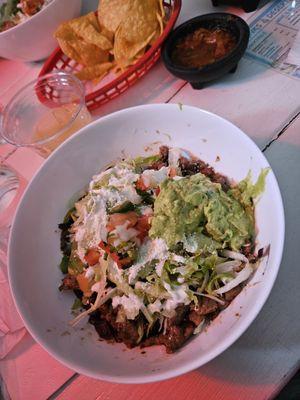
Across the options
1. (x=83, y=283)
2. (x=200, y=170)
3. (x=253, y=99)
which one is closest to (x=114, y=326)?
(x=83, y=283)

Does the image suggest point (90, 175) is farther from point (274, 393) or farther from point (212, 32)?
point (274, 393)

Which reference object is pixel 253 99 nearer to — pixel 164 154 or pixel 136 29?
pixel 164 154

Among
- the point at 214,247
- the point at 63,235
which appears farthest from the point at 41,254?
the point at 214,247

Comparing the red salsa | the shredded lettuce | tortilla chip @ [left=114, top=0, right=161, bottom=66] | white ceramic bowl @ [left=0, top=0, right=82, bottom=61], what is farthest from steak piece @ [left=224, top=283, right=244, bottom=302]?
white ceramic bowl @ [left=0, top=0, right=82, bottom=61]

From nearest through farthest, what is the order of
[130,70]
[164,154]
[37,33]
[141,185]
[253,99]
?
[141,185], [164,154], [253,99], [130,70], [37,33]

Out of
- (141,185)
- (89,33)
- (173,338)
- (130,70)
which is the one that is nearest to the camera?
(173,338)

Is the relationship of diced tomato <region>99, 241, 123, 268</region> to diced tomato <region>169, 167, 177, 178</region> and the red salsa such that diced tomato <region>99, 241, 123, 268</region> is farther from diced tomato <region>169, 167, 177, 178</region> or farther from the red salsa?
the red salsa
